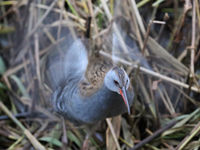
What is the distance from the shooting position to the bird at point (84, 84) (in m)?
1.62

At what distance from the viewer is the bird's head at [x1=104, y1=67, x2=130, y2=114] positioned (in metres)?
1.50

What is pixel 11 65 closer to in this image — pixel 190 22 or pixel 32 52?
pixel 32 52

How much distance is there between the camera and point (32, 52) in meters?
2.53

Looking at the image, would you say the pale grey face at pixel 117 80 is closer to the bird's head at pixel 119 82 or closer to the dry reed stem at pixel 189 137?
the bird's head at pixel 119 82

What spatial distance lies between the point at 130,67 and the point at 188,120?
541 millimetres

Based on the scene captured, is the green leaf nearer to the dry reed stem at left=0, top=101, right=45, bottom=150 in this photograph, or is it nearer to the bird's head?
the dry reed stem at left=0, top=101, right=45, bottom=150

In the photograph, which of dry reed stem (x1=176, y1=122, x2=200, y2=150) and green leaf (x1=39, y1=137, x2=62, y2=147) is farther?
green leaf (x1=39, y1=137, x2=62, y2=147)

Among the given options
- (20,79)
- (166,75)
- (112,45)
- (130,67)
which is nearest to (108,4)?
(112,45)

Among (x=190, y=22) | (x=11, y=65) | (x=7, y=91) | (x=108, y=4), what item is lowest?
(x=7, y=91)

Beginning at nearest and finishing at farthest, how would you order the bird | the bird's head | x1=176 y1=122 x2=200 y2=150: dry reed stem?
1. the bird's head
2. the bird
3. x1=176 y1=122 x2=200 y2=150: dry reed stem

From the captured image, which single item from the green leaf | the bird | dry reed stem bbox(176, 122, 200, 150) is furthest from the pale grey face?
the green leaf

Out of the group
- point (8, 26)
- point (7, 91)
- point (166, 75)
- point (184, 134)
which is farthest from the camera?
point (8, 26)

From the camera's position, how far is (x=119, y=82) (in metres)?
1.50

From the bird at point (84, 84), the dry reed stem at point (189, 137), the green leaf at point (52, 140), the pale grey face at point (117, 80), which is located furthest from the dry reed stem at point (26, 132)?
the dry reed stem at point (189, 137)
